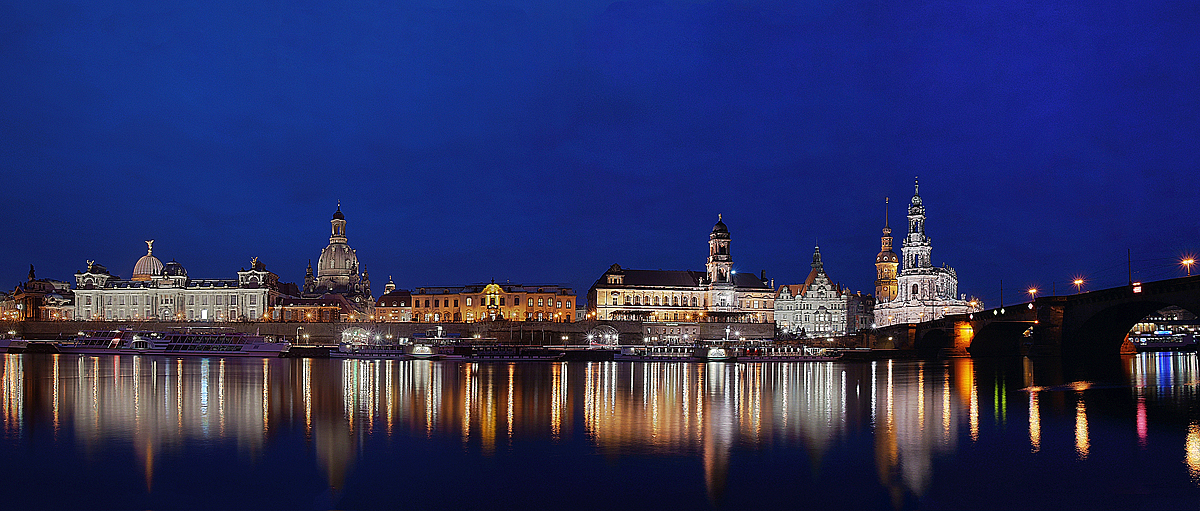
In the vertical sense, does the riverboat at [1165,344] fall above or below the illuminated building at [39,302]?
below

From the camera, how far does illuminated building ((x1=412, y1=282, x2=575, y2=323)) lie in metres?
148

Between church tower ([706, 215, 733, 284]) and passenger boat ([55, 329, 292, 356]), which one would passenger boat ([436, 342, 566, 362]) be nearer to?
passenger boat ([55, 329, 292, 356])

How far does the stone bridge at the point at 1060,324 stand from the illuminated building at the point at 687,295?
35886mm

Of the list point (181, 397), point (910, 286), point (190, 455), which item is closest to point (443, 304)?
point (910, 286)

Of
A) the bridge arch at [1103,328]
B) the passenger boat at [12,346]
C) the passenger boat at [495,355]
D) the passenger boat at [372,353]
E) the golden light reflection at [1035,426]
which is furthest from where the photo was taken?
the passenger boat at [12,346]

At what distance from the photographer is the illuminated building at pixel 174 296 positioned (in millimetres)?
158375

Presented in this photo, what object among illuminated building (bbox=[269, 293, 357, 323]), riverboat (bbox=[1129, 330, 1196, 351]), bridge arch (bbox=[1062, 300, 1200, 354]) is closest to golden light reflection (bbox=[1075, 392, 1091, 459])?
bridge arch (bbox=[1062, 300, 1200, 354])

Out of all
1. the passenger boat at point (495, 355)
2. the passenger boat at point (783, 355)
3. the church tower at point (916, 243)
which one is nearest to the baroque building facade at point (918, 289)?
the church tower at point (916, 243)

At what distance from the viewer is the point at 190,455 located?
25469 millimetres

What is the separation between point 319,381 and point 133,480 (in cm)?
3446

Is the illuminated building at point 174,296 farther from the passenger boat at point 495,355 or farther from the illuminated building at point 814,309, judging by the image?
the illuminated building at point 814,309

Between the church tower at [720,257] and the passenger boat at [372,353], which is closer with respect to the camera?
the passenger boat at [372,353]

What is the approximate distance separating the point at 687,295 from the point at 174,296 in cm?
9507

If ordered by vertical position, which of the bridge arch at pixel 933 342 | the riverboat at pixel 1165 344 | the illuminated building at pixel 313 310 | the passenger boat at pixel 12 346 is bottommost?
the riverboat at pixel 1165 344
